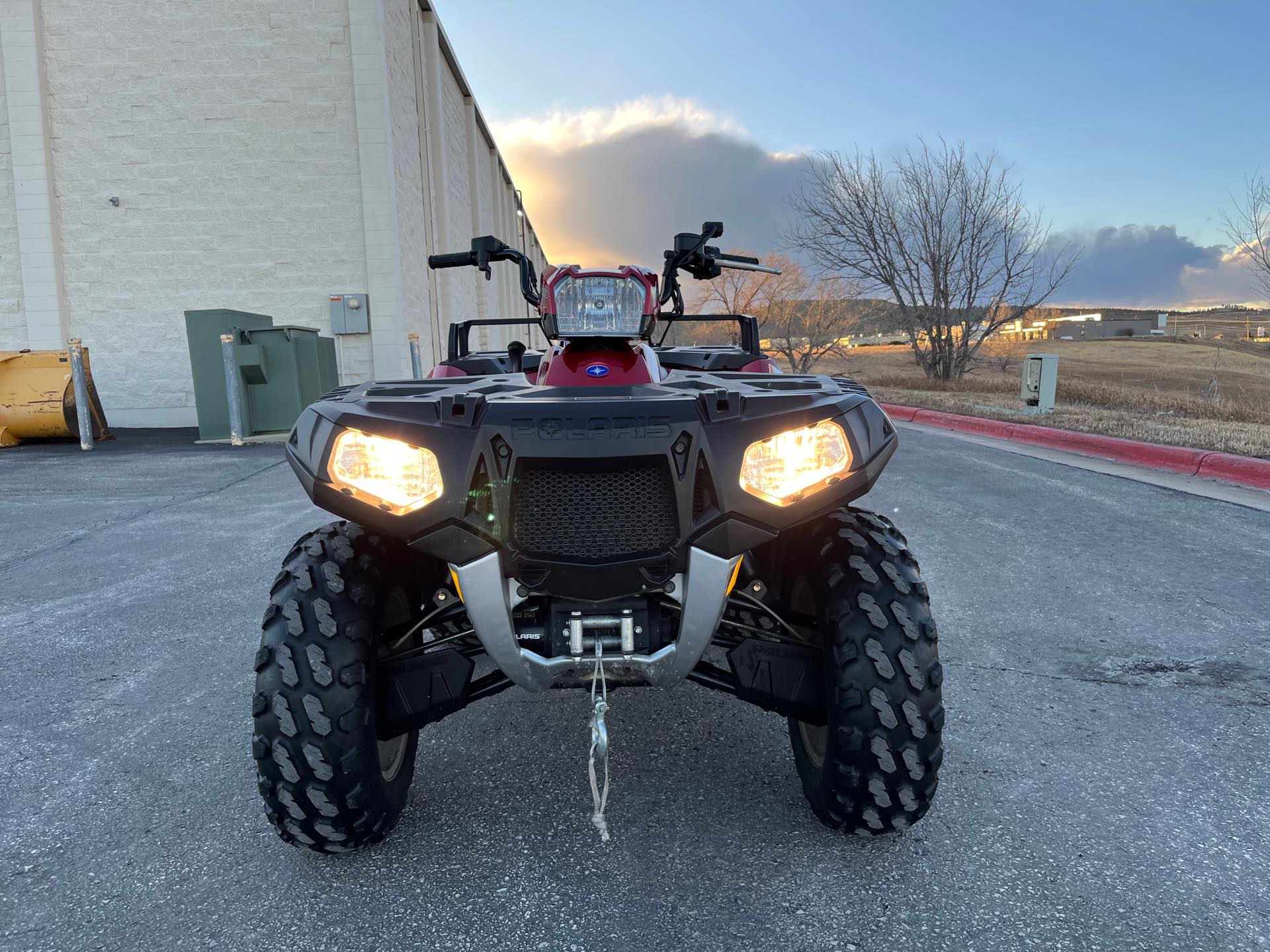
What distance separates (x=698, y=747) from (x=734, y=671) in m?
0.63

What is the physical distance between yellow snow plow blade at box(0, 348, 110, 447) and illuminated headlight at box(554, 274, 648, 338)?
34.4 ft

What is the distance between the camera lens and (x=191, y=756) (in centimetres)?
231

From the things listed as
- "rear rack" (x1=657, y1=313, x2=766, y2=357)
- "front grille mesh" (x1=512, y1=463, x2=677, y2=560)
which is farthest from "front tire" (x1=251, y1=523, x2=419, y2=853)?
"rear rack" (x1=657, y1=313, x2=766, y2=357)

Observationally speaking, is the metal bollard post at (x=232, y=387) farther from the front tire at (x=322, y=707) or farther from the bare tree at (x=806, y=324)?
the bare tree at (x=806, y=324)

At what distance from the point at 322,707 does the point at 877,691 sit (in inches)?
47.5

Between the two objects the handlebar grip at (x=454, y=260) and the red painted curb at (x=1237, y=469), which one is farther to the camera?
the red painted curb at (x=1237, y=469)

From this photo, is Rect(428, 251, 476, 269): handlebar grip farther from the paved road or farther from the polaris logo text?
the paved road

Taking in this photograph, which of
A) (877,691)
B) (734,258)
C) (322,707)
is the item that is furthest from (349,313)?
(877,691)

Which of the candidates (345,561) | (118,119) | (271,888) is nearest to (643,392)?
(345,561)

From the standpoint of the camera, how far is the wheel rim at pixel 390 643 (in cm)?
188

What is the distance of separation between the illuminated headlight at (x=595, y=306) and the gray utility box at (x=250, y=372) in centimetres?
936

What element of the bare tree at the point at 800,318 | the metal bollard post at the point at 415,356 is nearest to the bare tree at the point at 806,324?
the bare tree at the point at 800,318

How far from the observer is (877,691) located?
1670 millimetres

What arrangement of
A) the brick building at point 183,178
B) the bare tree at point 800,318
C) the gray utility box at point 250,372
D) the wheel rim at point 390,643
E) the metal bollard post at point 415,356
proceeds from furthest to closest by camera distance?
the bare tree at point 800,318, the metal bollard post at point 415,356, the brick building at point 183,178, the gray utility box at point 250,372, the wheel rim at point 390,643
